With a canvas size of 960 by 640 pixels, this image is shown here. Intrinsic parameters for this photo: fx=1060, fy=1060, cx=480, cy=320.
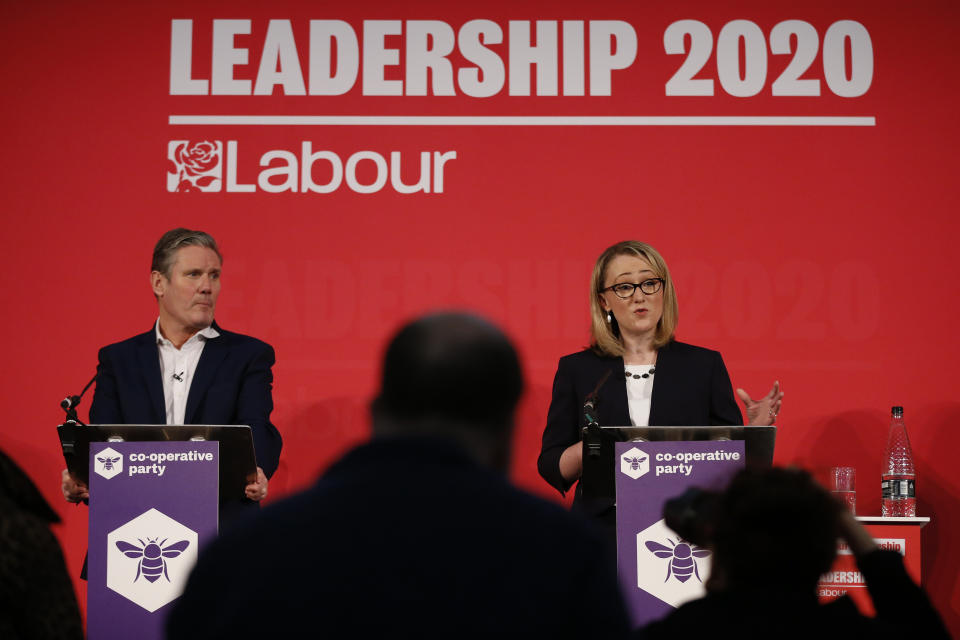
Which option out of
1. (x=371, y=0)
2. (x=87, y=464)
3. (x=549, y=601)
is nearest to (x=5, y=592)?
(x=549, y=601)

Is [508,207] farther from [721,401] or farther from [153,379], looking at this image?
[153,379]

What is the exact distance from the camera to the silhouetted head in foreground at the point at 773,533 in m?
1.63

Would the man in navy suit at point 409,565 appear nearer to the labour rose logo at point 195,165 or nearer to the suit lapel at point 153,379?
the suit lapel at point 153,379

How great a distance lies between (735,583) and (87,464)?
7.71 ft

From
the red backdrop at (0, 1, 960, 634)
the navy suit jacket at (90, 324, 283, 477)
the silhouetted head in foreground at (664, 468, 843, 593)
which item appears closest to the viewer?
the silhouetted head in foreground at (664, 468, 843, 593)

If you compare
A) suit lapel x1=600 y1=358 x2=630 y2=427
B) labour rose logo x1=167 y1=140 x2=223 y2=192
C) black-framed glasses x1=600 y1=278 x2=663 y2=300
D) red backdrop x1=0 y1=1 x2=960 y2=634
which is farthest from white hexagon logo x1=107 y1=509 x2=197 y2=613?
labour rose logo x1=167 y1=140 x2=223 y2=192

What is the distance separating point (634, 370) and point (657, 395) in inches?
6.0

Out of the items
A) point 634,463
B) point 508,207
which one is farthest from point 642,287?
point 508,207

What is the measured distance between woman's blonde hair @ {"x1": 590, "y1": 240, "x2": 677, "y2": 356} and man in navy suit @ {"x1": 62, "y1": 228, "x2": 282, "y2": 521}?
1276 millimetres

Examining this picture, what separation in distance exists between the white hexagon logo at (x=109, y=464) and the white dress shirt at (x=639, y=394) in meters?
1.79

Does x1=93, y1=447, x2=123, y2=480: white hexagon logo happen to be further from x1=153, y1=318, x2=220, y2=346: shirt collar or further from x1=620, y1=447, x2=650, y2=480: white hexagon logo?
x1=620, y1=447, x2=650, y2=480: white hexagon logo

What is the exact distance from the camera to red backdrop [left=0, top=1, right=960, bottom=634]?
5211mm

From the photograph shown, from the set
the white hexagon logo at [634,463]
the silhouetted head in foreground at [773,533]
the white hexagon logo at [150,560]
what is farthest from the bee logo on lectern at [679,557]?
the silhouetted head in foreground at [773,533]

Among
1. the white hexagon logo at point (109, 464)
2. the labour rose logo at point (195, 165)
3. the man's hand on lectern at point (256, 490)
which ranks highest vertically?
the labour rose logo at point (195, 165)
